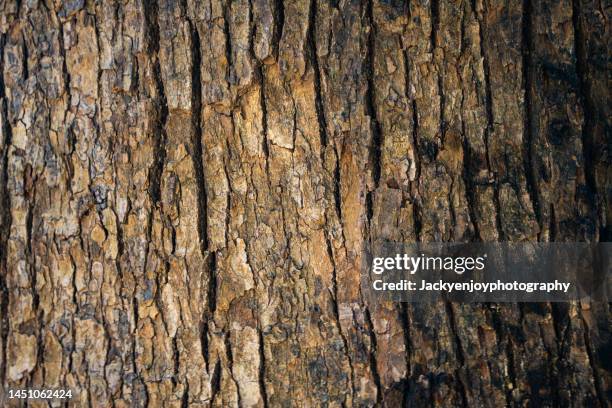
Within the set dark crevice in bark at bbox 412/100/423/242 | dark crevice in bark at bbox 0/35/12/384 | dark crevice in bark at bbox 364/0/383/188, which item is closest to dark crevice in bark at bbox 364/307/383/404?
dark crevice in bark at bbox 412/100/423/242

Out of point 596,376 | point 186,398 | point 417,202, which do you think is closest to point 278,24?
point 417,202

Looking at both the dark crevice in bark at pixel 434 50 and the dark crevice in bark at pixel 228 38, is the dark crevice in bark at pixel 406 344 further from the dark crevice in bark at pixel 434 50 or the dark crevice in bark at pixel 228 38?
the dark crevice in bark at pixel 228 38

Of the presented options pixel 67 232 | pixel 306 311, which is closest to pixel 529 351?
pixel 306 311

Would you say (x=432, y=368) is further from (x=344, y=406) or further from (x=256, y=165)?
(x=256, y=165)

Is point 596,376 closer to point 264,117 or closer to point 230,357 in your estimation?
point 230,357

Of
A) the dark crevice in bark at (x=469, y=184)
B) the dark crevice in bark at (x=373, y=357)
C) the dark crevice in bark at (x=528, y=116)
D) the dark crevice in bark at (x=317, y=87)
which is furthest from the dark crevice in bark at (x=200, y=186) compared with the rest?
the dark crevice in bark at (x=528, y=116)

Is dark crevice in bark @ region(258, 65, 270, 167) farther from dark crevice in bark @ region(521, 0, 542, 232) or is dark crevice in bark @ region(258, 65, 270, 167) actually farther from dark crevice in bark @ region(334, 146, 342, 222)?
dark crevice in bark @ region(521, 0, 542, 232)

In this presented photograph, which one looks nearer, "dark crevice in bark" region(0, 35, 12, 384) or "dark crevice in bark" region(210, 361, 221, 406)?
"dark crevice in bark" region(210, 361, 221, 406)
